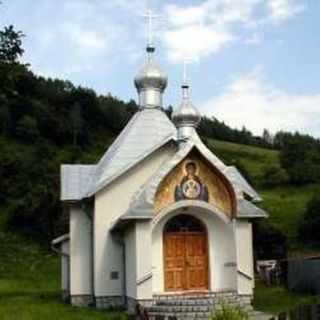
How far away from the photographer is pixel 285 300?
875 inches

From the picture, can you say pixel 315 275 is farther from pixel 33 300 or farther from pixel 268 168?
pixel 268 168

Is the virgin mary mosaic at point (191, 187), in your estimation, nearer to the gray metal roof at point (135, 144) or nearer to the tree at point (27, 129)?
the gray metal roof at point (135, 144)

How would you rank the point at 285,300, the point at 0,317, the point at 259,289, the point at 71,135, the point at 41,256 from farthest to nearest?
1. the point at 71,135
2. the point at 41,256
3. the point at 259,289
4. the point at 285,300
5. the point at 0,317

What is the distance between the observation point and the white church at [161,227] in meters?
20.4

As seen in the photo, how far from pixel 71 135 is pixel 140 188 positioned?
1967 inches

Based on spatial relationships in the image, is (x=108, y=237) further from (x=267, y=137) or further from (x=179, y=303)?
(x=267, y=137)

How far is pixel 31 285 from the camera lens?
1292 inches

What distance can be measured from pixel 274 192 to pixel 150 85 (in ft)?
101

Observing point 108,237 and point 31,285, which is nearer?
point 108,237

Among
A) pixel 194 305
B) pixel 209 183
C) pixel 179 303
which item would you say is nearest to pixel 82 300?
pixel 179 303

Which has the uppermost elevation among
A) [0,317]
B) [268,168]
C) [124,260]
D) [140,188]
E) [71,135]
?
[71,135]

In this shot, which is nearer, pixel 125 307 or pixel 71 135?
pixel 125 307

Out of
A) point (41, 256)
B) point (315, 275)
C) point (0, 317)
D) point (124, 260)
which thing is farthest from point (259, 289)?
point (41, 256)

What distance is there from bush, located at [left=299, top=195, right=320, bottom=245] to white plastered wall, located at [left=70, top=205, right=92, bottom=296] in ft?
65.8
